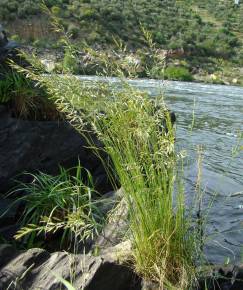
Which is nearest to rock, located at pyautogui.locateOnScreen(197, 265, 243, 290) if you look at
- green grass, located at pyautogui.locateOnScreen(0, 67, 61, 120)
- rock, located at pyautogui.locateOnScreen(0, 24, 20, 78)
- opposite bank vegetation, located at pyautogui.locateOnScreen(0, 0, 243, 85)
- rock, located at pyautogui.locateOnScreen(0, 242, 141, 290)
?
rock, located at pyautogui.locateOnScreen(0, 242, 141, 290)

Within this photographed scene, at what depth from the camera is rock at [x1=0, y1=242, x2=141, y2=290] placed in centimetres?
314

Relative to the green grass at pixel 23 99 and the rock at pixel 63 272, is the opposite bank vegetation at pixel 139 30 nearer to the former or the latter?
the green grass at pixel 23 99

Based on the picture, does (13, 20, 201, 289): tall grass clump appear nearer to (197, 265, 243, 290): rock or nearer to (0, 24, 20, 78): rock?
(197, 265, 243, 290): rock

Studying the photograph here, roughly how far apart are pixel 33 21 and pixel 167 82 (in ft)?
163

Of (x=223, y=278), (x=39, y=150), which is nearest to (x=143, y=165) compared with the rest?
(x=223, y=278)

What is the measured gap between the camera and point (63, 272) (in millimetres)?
3178

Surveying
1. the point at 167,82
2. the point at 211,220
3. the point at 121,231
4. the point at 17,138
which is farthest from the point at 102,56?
A: the point at 211,220

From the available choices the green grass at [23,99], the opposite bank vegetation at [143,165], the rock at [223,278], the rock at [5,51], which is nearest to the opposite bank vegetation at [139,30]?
the rock at [5,51]

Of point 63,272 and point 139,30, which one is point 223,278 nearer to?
point 63,272

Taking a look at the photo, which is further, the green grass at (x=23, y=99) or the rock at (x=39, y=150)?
the green grass at (x=23, y=99)

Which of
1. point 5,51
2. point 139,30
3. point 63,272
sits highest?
point 5,51

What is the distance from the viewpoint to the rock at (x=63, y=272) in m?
3.14

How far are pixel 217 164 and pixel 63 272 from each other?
23.4ft

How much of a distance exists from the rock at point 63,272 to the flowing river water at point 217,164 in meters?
0.69
